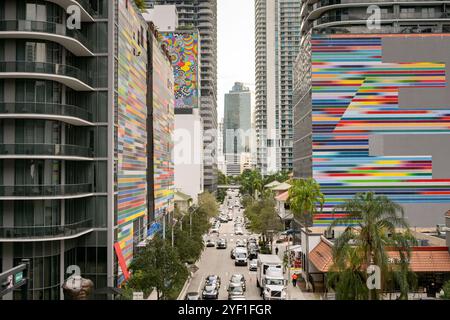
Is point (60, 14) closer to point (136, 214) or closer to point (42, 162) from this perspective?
point (42, 162)

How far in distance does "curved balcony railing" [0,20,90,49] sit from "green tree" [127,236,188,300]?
16680mm

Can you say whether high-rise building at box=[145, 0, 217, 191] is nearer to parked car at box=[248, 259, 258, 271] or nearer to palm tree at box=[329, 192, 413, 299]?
parked car at box=[248, 259, 258, 271]

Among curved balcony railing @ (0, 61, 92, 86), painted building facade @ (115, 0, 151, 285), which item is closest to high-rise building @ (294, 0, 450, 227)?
painted building facade @ (115, 0, 151, 285)

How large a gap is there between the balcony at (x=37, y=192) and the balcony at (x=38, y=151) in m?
1.99

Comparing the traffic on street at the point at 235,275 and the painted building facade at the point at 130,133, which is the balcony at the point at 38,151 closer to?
the painted building facade at the point at 130,133

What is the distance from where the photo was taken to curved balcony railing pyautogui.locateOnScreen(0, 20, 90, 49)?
34.1 m

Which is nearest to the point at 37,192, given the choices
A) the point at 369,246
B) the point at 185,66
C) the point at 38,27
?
the point at 38,27

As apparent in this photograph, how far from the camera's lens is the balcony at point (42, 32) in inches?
1337

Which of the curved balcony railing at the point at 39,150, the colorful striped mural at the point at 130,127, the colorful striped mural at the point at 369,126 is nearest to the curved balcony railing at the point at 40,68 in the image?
the colorful striped mural at the point at 130,127

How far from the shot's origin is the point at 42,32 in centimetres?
3453

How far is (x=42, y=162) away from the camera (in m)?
34.9

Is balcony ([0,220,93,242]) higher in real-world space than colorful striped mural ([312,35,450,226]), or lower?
lower
